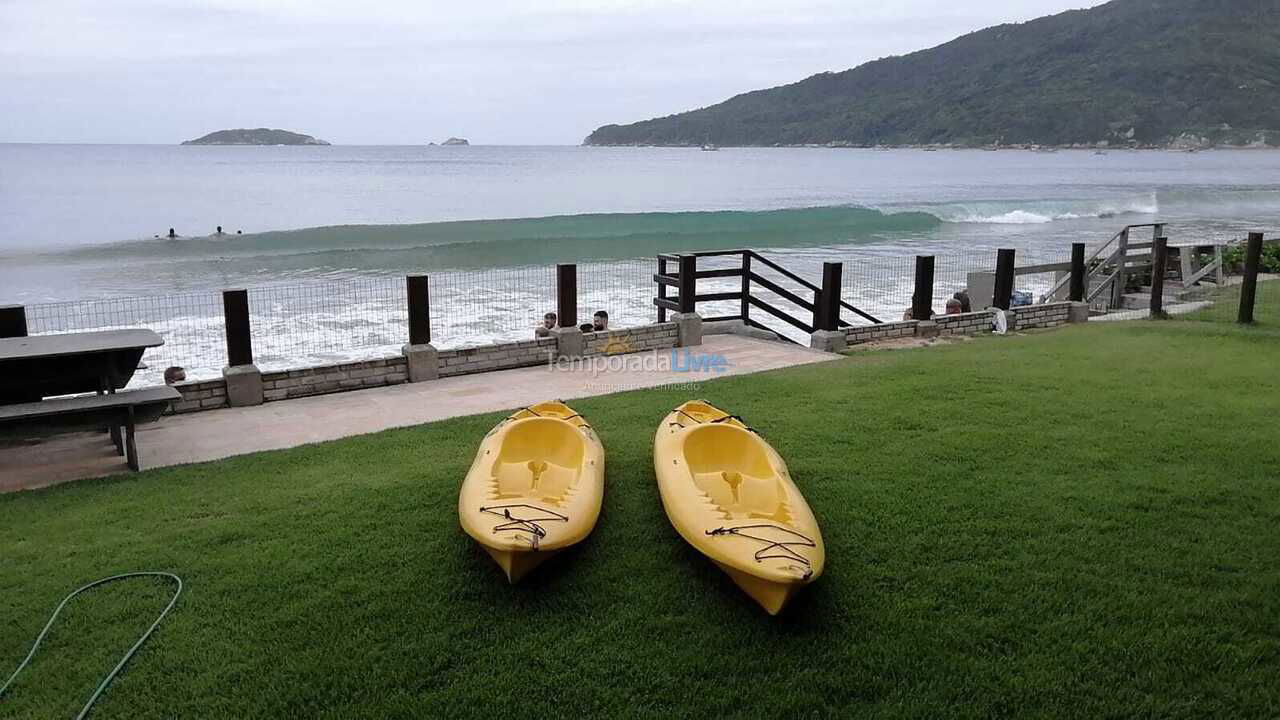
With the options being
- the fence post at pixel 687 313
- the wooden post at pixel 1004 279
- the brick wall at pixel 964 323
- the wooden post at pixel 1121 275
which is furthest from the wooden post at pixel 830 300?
the wooden post at pixel 1121 275

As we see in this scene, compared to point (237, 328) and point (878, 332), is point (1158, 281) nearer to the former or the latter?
point (878, 332)

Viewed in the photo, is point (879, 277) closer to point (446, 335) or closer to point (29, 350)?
point (446, 335)

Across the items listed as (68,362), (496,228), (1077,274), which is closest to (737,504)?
(68,362)

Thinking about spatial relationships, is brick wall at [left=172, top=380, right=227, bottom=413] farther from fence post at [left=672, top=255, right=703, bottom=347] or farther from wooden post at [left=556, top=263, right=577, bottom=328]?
fence post at [left=672, top=255, right=703, bottom=347]

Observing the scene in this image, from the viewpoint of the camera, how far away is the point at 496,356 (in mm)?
9602

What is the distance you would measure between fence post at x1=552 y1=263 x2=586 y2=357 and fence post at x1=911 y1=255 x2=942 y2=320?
13.7 feet

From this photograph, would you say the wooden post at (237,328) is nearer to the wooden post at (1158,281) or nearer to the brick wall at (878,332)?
the brick wall at (878,332)

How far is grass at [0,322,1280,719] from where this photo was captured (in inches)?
150

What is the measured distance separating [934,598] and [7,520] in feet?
16.3

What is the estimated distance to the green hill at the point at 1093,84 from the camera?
104 m

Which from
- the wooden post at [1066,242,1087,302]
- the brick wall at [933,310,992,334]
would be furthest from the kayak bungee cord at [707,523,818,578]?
the wooden post at [1066,242,1087,302]

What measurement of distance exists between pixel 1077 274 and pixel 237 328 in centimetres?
1076

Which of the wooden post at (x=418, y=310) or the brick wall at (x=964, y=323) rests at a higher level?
the wooden post at (x=418, y=310)

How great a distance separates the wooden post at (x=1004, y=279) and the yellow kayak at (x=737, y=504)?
7404 millimetres
